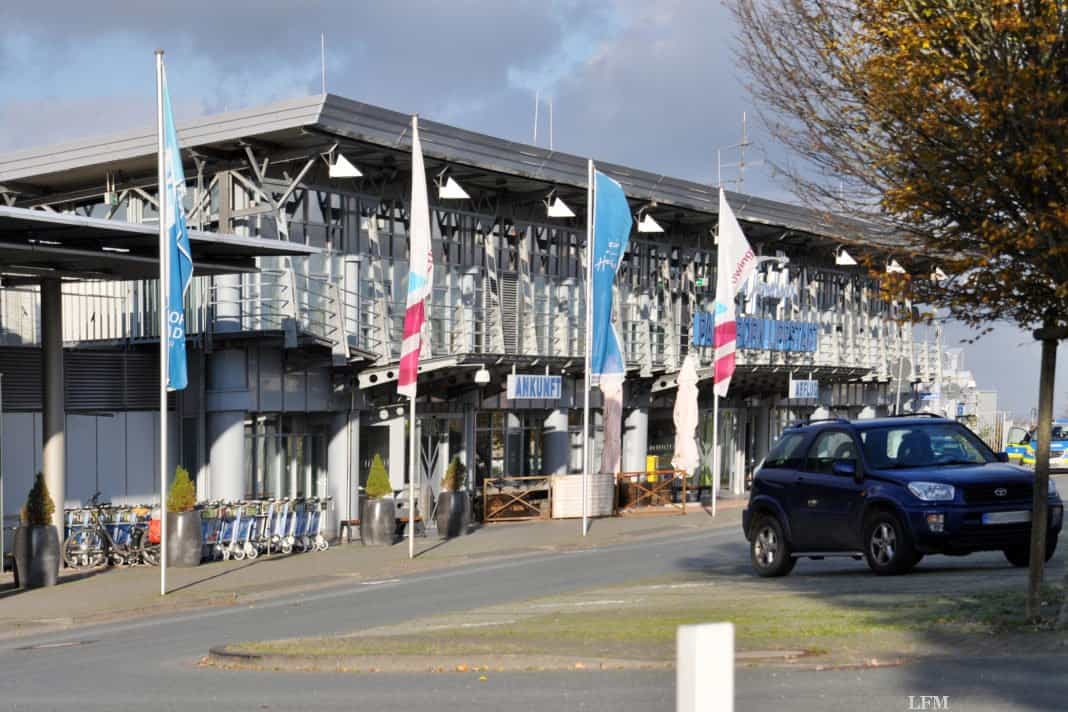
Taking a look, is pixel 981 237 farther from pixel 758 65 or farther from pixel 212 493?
pixel 212 493

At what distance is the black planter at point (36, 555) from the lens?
68.0 ft

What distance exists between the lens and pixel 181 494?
913 inches

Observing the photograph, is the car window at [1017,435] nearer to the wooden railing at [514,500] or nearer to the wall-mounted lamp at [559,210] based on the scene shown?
the wall-mounted lamp at [559,210]

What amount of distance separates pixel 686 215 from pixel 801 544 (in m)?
23.9

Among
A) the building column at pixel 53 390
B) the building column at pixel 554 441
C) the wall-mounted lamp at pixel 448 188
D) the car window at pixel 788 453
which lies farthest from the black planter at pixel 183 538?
the building column at pixel 554 441

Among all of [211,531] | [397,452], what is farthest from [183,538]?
[397,452]

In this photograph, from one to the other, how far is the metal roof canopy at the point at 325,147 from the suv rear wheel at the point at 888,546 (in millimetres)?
8061

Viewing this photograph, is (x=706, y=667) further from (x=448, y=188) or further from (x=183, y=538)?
(x=448, y=188)

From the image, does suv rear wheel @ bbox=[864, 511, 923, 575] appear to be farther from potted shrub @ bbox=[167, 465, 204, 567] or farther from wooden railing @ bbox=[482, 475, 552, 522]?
wooden railing @ bbox=[482, 475, 552, 522]

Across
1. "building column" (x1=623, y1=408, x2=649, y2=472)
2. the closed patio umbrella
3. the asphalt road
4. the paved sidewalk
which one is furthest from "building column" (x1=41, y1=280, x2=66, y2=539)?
"building column" (x1=623, y1=408, x2=649, y2=472)

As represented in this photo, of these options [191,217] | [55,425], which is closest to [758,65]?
[55,425]

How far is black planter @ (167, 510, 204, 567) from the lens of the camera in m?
23.3

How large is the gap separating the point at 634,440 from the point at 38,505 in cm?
2122

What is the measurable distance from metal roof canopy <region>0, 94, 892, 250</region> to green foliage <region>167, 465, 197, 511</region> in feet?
24.3
